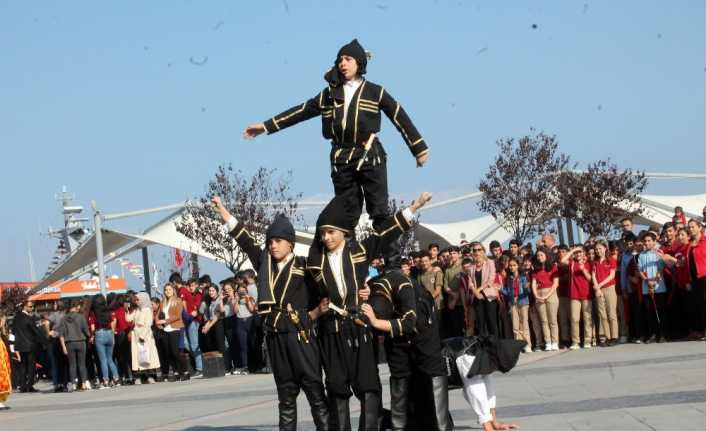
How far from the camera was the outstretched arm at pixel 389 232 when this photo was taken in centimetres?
890

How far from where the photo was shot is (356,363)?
869 cm

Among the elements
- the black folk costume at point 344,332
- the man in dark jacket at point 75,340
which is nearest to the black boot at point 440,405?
the black folk costume at point 344,332

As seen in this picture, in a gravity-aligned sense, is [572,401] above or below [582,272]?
below

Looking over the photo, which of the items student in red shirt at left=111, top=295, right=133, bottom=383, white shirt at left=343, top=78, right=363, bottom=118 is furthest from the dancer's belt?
student in red shirt at left=111, top=295, right=133, bottom=383

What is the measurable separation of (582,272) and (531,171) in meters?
28.5

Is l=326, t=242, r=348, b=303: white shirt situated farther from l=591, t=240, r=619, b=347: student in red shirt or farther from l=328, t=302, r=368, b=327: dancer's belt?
l=591, t=240, r=619, b=347: student in red shirt

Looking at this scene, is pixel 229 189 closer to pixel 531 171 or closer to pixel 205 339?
pixel 531 171

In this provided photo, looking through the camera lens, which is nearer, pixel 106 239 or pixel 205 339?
pixel 205 339

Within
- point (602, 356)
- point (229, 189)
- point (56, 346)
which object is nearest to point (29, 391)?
point (56, 346)

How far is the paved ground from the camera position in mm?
9320

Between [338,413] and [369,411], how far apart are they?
0.23 metres

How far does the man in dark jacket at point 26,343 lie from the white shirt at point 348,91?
16.6 metres

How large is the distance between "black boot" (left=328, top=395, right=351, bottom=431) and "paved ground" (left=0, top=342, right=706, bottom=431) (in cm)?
135

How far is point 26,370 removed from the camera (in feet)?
81.6
